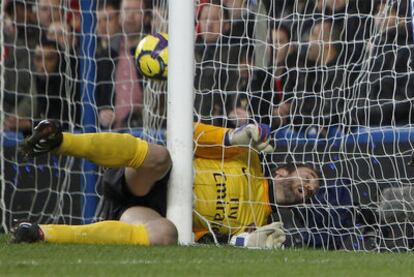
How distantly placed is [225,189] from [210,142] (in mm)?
265

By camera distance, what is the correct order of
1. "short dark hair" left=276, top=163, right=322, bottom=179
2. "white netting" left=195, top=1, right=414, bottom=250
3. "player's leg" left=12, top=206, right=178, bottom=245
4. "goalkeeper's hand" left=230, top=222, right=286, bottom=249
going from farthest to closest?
"short dark hair" left=276, top=163, right=322, bottom=179 < "white netting" left=195, top=1, right=414, bottom=250 < "goalkeeper's hand" left=230, top=222, right=286, bottom=249 < "player's leg" left=12, top=206, right=178, bottom=245

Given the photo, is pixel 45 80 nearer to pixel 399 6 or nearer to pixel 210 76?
pixel 210 76

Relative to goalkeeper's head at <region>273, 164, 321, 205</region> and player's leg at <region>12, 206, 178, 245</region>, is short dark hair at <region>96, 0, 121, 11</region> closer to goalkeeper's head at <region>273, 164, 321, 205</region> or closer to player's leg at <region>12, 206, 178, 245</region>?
goalkeeper's head at <region>273, 164, 321, 205</region>

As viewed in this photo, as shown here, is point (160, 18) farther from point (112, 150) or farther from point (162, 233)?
point (162, 233)

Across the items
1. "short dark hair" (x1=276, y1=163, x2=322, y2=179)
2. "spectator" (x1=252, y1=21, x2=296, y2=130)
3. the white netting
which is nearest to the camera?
the white netting

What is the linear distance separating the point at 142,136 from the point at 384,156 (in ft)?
5.37

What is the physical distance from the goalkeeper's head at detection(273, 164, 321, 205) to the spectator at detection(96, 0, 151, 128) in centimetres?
143

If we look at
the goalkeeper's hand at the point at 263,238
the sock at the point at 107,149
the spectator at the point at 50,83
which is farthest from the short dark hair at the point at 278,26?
the spectator at the point at 50,83

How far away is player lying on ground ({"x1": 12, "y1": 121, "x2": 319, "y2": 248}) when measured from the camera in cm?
Answer: 486

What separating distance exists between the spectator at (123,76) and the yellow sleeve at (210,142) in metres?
1.28

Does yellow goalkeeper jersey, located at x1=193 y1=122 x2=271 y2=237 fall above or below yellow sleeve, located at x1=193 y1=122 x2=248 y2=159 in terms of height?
below

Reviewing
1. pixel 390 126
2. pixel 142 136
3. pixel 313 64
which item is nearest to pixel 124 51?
pixel 142 136

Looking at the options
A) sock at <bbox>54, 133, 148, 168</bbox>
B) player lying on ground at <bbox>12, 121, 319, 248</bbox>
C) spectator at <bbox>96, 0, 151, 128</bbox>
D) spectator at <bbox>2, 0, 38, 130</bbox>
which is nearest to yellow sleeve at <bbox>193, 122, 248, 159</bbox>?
player lying on ground at <bbox>12, 121, 319, 248</bbox>

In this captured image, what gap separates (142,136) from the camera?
6.67 m
